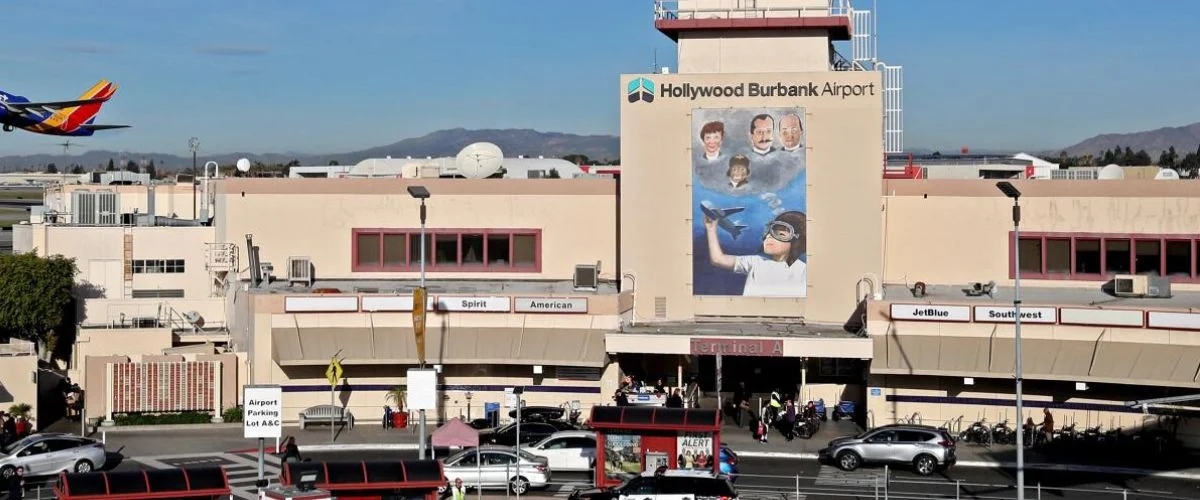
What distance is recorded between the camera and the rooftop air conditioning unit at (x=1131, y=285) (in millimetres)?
49656

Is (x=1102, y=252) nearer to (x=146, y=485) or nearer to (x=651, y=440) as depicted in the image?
(x=651, y=440)

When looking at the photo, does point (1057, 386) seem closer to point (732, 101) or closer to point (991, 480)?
point (991, 480)

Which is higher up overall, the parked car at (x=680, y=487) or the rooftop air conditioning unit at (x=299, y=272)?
the rooftop air conditioning unit at (x=299, y=272)

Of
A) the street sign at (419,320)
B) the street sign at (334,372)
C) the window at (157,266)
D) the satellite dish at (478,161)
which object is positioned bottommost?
the street sign at (334,372)

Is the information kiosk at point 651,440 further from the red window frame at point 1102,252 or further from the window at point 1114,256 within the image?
the window at point 1114,256

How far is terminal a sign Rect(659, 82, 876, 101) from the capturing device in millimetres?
50844

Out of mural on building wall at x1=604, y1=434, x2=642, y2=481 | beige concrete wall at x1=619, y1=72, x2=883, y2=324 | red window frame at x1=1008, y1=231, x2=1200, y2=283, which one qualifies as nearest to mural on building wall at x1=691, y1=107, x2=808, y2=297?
beige concrete wall at x1=619, y1=72, x2=883, y2=324

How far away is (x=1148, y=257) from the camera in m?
51.8

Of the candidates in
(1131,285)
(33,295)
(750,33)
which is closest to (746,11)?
(750,33)

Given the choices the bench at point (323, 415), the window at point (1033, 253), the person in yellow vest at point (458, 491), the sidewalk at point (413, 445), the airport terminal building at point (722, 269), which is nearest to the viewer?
the person in yellow vest at point (458, 491)

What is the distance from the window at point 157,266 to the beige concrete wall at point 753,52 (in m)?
23.4

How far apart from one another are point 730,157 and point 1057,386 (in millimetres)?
13238

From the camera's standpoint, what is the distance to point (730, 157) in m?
51.5

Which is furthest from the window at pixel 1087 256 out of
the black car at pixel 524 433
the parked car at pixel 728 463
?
the black car at pixel 524 433
